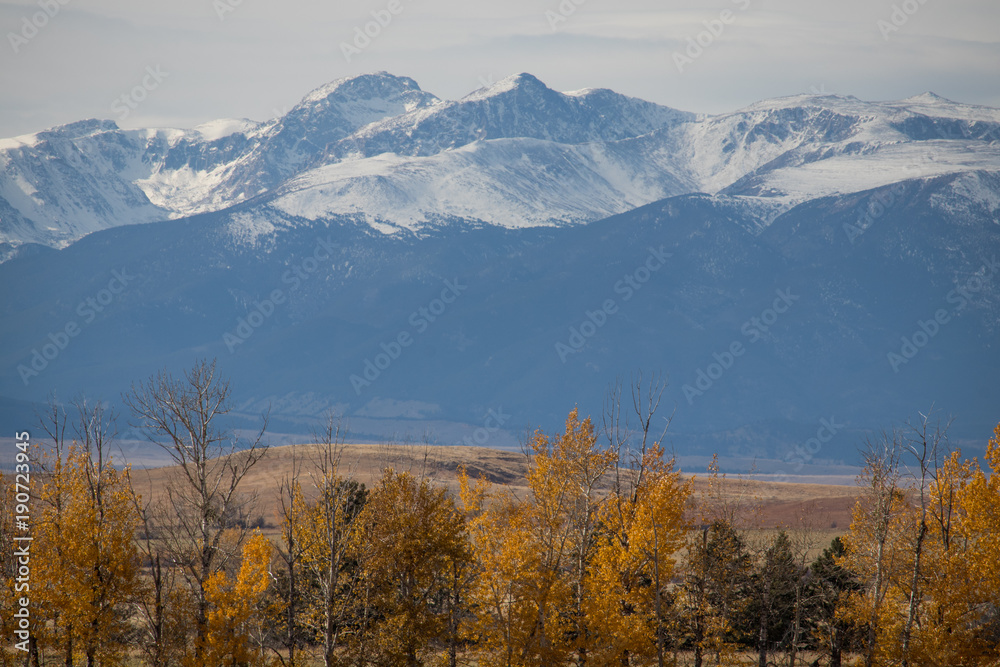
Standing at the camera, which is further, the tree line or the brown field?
the brown field

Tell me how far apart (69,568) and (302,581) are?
1348 cm

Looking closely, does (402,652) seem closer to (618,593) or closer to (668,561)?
(618,593)

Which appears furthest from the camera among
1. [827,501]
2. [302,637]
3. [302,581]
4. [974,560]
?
[827,501]

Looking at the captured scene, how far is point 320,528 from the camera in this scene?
135 ft

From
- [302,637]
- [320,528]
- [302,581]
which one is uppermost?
[320,528]

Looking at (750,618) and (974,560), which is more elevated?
(974,560)

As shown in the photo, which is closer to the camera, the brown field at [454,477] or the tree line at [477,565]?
the tree line at [477,565]

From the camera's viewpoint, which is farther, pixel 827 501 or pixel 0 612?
pixel 827 501

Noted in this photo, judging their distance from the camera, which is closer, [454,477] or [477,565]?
[477,565]

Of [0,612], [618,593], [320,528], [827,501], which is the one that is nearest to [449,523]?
[320,528]

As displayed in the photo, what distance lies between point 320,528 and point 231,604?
18.1 ft

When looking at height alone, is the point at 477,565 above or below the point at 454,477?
below

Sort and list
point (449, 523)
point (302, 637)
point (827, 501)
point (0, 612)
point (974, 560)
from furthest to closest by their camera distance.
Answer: point (827, 501), point (302, 637), point (449, 523), point (974, 560), point (0, 612)

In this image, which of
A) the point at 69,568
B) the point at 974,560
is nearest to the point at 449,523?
the point at 69,568
